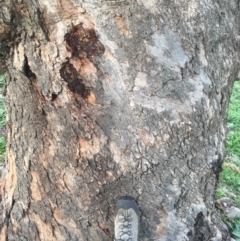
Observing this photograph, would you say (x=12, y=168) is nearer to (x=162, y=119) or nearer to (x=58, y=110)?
(x=58, y=110)

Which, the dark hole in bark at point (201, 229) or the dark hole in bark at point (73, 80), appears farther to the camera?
the dark hole in bark at point (201, 229)

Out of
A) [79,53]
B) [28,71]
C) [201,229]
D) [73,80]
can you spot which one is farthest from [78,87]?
[201,229]

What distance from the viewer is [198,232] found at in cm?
210

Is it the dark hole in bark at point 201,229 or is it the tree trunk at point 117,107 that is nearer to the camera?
the tree trunk at point 117,107

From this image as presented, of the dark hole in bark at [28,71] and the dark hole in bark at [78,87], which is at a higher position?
the dark hole in bark at [28,71]

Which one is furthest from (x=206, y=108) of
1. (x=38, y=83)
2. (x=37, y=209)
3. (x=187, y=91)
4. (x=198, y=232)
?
(x=37, y=209)

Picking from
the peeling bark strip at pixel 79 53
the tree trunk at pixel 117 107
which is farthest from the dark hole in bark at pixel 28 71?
the peeling bark strip at pixel 79 53

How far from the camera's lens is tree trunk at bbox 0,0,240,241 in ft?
6.30

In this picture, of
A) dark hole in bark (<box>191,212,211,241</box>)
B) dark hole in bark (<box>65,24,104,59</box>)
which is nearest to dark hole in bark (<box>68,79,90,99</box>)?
dark hole in bark (<box>65,24,104,59</box>)

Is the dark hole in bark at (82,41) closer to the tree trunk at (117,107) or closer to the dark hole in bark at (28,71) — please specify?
the tree trunk at (117,107)

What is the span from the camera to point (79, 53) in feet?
6.30

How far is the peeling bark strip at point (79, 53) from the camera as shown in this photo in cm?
191

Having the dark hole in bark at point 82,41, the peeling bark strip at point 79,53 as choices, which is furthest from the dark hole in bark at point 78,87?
the dark hole in bark at point 82,41

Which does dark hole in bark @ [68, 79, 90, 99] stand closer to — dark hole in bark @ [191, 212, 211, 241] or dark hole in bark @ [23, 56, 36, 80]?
dark hole in bark @ [23, 56, 36, 80]
